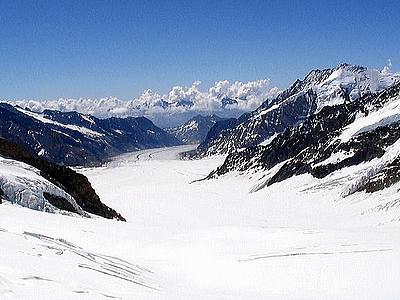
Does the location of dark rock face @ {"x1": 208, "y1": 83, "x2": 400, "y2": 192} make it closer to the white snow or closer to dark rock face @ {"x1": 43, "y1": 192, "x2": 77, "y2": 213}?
the white snow

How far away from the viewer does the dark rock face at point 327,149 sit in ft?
274

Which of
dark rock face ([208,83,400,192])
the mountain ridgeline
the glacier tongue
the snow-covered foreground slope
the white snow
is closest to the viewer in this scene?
the snow-covered foreground slope

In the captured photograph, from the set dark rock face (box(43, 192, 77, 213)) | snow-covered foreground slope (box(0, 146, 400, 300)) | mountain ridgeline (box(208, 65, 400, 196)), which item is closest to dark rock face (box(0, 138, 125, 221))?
dark rock face (box(43, 192, 77, 213))

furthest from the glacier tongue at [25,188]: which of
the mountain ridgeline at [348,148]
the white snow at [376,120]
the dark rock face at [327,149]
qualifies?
the white snow at [376,120]

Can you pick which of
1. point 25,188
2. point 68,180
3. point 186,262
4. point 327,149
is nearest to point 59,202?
point 25,188

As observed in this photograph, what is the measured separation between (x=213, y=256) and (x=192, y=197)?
8474cm

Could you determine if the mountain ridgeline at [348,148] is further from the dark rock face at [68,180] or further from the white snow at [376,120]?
the dark rock face at [68,180]

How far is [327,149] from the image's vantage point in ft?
336

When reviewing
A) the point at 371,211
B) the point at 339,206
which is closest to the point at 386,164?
the point at 339,206

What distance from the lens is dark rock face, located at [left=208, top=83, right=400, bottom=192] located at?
83375 millimetres

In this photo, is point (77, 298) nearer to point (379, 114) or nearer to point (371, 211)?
point (371, 211)

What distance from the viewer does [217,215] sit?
72812mm

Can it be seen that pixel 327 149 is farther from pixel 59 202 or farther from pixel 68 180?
pixel 59 202

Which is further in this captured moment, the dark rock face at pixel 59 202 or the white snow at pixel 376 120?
the white snow at pixel 376 120
